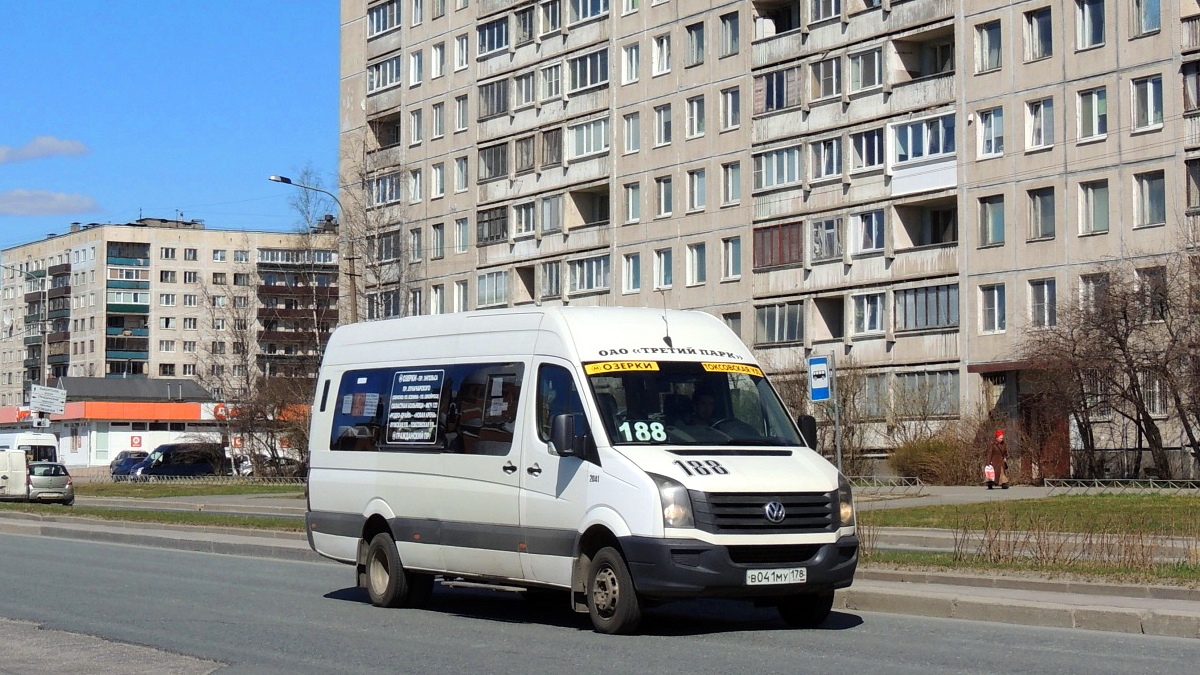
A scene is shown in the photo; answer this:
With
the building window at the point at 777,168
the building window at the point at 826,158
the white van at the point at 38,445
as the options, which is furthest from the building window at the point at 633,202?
the white van at the point at 38,445

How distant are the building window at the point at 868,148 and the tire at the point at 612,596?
147ft

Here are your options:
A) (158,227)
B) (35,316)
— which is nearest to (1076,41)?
(158,227)

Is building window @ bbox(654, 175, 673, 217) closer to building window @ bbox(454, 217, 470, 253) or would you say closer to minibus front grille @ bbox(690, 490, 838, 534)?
building window @ bbox(454, 217, 470, 253)

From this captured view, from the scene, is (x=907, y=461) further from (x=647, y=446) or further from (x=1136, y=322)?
(x=647, y=446)

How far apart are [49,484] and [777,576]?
43.0 meters

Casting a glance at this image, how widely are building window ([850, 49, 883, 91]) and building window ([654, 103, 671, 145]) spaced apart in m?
9.99

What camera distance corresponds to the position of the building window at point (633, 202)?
6625 cm

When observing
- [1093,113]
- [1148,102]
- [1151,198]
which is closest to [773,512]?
[1151,198]

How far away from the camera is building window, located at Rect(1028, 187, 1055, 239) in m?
50.4

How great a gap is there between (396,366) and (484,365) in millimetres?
1560

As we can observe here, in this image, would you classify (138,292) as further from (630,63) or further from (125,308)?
(630,63)

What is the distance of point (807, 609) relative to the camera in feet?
43.5

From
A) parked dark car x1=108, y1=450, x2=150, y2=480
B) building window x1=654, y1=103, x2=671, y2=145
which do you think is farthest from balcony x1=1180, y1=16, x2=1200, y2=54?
parked dark car x1=108, y1=450, x2=150, y2=480

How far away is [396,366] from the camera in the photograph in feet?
51.8
